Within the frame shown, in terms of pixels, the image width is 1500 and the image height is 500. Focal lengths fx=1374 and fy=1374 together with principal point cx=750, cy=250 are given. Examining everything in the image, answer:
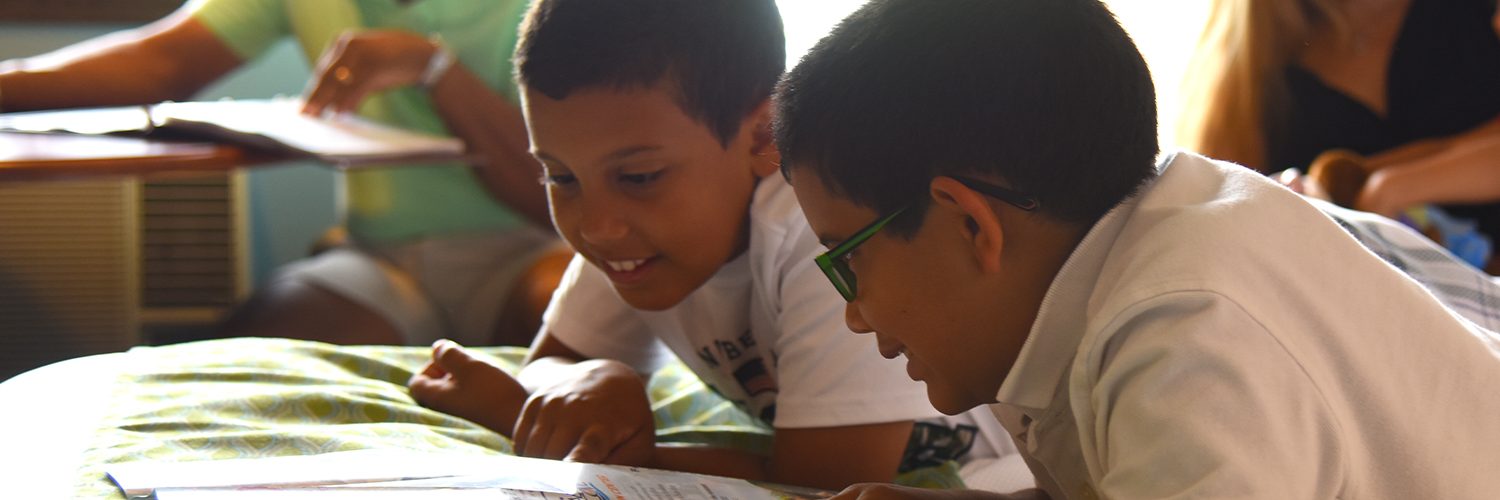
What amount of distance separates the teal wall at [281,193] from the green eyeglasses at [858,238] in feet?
7.94

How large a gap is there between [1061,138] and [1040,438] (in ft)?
0.65

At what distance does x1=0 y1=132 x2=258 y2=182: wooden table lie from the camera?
1.29 metres

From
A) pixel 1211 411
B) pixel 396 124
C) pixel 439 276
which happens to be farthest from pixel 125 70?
pixel 1211 411

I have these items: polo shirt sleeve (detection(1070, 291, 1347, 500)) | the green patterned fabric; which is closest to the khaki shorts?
the green patterned fabric

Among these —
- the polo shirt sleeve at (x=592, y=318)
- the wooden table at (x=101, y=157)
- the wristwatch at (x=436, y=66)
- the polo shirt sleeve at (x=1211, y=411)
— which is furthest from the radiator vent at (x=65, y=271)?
the polo shirt sleeve at (x=1211, y=411)

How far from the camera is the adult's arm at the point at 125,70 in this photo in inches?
71.2

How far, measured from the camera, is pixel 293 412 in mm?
1110

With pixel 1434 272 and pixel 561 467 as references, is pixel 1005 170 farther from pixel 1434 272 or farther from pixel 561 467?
pixel 1434 272

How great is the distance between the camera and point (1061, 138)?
75cm

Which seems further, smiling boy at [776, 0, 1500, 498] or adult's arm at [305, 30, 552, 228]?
adult's arm at [305, 30, 552, 228]

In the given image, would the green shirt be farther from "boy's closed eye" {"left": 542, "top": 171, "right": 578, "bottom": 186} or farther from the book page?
"boy's closed eye" {"left": 542, "top": 171, "right": 578, "bottom": 186}

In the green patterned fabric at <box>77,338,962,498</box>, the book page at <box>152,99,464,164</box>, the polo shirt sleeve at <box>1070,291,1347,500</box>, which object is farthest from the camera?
the book page at <box>152,99,464,164</box>

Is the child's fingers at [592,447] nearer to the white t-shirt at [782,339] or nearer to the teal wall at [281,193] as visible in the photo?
the white t-shirt at [782,339]

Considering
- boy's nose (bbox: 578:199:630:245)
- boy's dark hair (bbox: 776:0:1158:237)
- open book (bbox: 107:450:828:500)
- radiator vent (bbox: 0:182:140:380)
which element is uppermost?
boy's dark hair (bbox: 776:0:1158:237)
